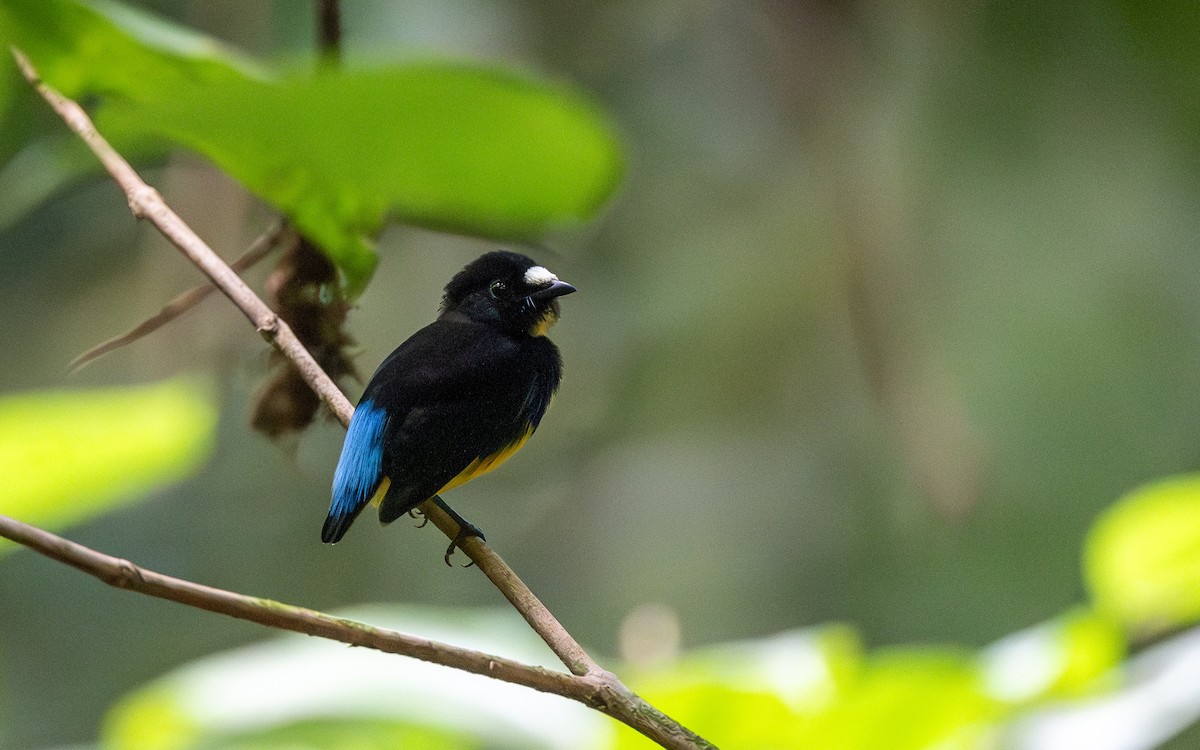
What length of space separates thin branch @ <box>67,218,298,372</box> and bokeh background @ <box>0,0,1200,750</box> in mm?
3018

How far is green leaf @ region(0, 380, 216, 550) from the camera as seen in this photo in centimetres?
166

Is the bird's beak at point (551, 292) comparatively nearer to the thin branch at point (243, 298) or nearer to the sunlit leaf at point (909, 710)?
the thin branch at point (243, 298)

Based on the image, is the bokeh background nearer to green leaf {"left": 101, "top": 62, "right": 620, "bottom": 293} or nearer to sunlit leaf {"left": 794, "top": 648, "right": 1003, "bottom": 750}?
sunlit leaf {"left": 794, "top": 648, "right": 1003, "bottom": 750}

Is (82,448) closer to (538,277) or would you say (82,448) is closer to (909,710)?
(538,277)

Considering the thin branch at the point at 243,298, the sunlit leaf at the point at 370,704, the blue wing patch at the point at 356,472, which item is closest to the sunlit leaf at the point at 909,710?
the sunlit leaf at the point at 370,704

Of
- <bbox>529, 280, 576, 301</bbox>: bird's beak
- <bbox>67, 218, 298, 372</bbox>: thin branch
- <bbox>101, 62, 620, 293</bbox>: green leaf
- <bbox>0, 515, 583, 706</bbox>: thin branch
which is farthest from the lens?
<bbox>529, 280, 576, 301</bbox>: bird's beak

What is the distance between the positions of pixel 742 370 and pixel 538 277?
13.7 ft

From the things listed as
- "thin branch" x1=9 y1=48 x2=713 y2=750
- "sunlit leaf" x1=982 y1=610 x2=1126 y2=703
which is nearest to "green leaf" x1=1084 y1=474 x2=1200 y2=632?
"sunlit leaf" x1=982 y1=610 x2=1126 y2=703

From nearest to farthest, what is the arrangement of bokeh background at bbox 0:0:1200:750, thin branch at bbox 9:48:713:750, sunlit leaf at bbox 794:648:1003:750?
1. thin branch at bbox 9:48:713:750
2. sunlit leaf at bbox 794:648:1003:750
3. bokeh background at bbox 0:0:1200:750

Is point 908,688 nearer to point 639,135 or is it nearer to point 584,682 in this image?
point 584,682

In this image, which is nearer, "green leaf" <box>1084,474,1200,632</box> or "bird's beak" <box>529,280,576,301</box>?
"green leaf" <box>1084,474,1200,632</box>

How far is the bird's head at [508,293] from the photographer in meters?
2.23

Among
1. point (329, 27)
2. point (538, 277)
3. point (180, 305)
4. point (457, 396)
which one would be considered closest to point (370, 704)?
point (457, 396)

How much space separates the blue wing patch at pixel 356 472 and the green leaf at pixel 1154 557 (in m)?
1.13
